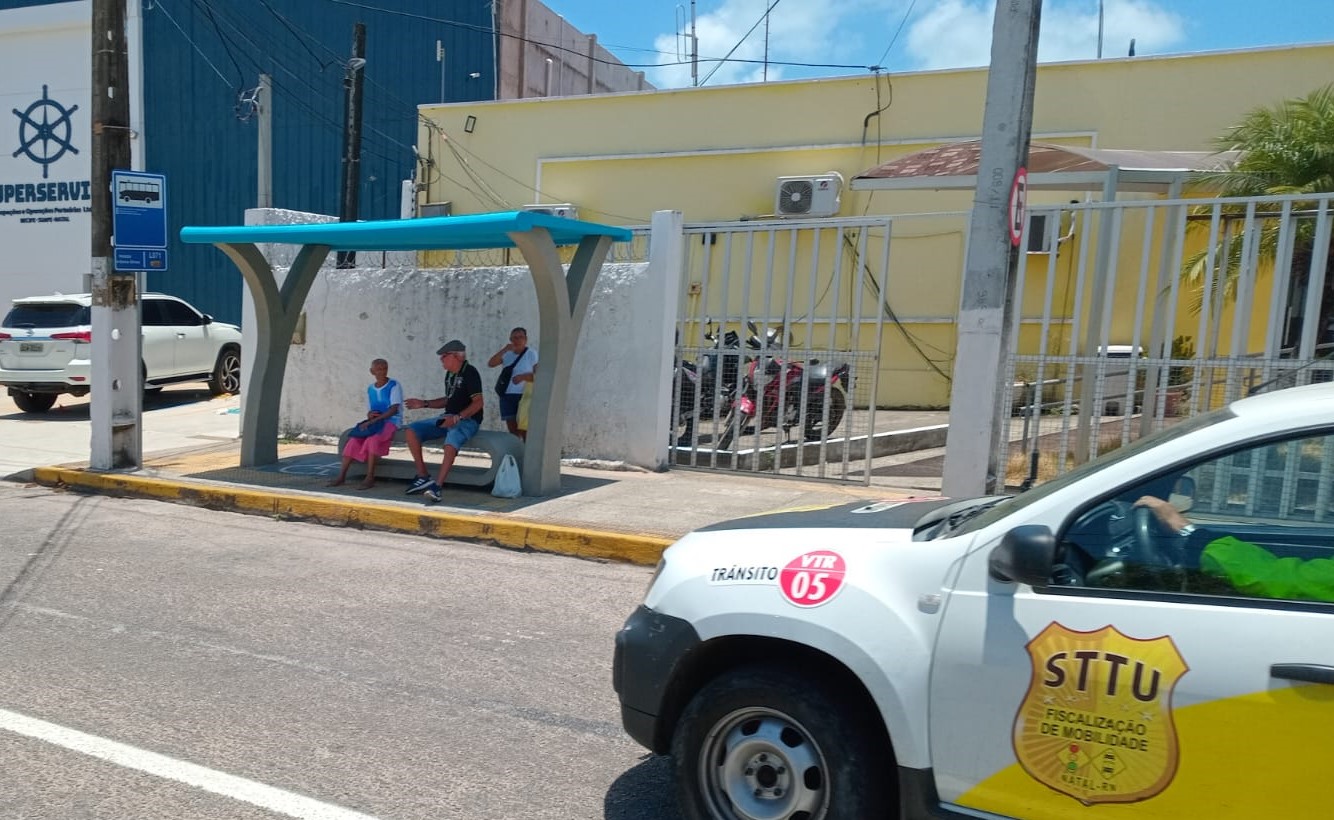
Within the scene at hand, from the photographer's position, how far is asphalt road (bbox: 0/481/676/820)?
3750 mm

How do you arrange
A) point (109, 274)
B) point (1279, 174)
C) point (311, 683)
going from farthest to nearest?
point (109, 274), point (1279, 174), point (311, 683)

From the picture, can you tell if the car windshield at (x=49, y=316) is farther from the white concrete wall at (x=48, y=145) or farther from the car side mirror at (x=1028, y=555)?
the car side mirror at (x=1028, y=555)

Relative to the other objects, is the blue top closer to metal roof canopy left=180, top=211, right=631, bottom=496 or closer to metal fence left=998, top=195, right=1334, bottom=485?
metal roof canopy left=180, top=211, right=631, bottom=496

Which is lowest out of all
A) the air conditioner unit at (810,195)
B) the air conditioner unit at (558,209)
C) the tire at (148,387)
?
the tire at (148,387)

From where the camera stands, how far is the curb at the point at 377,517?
751cm

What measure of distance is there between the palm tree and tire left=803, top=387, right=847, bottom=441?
342 cm

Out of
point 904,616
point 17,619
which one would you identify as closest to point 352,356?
point 17,619

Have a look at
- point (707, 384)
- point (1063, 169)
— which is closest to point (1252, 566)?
point (1063, 169)

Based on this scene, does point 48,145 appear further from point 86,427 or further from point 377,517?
point 377,517

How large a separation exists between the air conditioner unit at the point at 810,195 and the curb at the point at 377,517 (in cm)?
898

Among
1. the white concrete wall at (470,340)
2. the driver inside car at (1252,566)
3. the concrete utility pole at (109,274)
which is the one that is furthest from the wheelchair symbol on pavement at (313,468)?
the driver inside car at (1252,566)

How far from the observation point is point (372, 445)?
952 centimetres

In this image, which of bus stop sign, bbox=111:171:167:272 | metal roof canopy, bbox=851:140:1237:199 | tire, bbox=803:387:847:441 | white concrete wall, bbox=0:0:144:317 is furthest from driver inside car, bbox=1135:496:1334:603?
white concrete wall, bbox=0:0:144:317

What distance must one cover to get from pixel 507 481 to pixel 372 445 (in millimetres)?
1467
